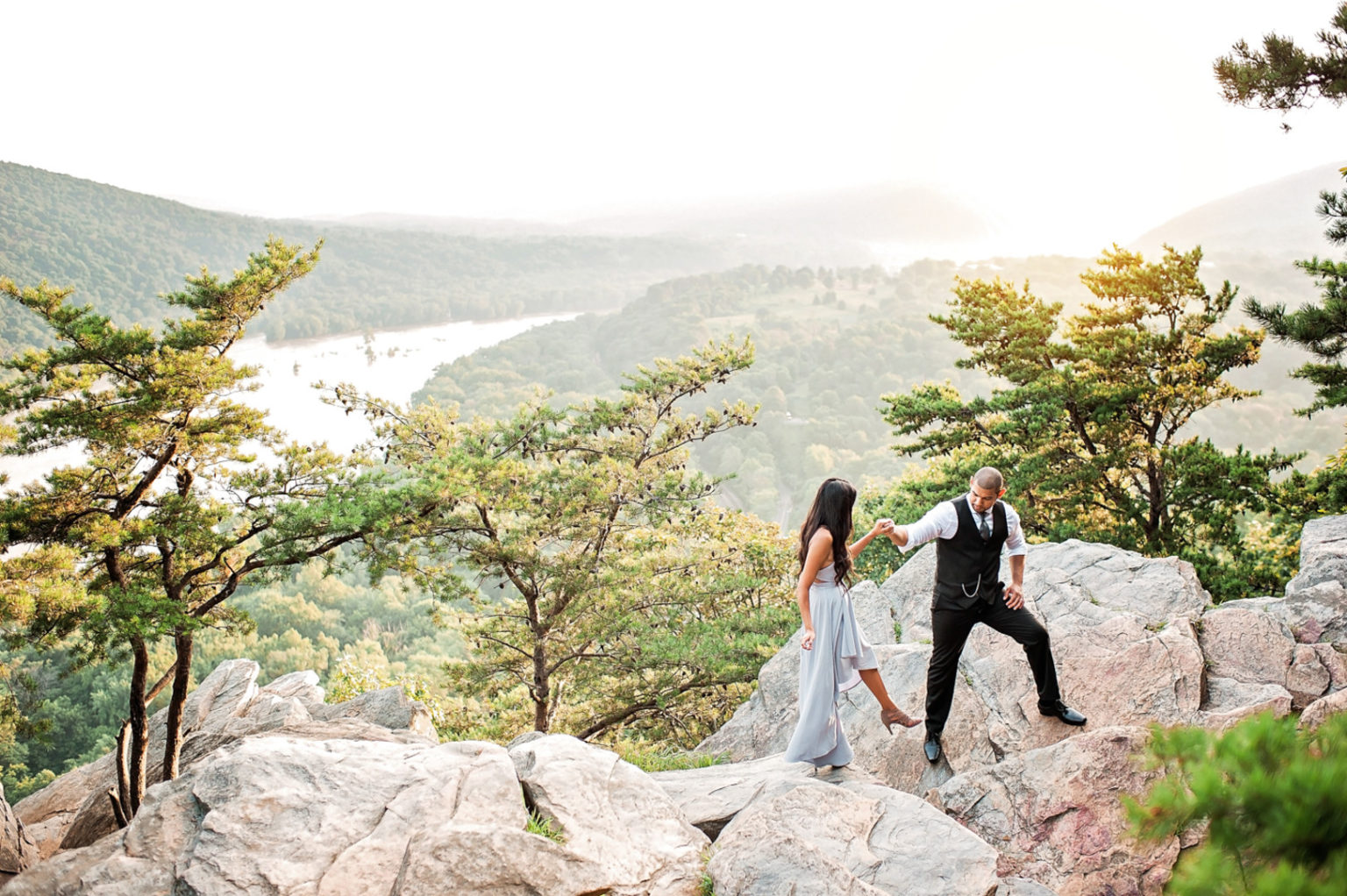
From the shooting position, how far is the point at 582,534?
15516 mm

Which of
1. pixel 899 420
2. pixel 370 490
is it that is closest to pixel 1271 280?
pixel 899 420

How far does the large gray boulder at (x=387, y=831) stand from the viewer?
15.4ft

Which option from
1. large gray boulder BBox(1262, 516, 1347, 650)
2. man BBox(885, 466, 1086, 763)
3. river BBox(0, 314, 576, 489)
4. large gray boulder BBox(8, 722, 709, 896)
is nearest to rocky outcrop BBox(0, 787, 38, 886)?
large gray boulder BBox(8, 722, 709, 896)

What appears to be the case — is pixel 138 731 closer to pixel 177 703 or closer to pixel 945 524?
pixel 177 703

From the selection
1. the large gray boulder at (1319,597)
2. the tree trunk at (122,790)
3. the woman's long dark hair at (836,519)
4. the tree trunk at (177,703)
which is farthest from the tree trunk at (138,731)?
the large gray boulder at (1319,597)

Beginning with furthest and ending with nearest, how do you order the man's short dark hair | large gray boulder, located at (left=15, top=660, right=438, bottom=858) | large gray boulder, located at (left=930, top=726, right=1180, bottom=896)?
1. large gray boulder, located at (left=15, top=660, right=438, bottom=858)
2. the man's short dark hair
3. large gray boulder, located at (left=930, top=726, right=1180, bottom=896)

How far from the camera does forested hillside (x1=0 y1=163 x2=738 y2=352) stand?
143 ft

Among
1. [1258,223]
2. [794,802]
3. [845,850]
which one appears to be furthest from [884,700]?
[1258,223]

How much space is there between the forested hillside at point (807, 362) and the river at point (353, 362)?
6300 mm

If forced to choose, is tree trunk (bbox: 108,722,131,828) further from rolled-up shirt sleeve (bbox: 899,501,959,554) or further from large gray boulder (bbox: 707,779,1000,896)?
rolled-up shirt sleeve (bbox: 899,501,959,554)

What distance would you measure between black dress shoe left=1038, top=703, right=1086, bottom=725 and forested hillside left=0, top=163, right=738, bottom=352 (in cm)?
1147

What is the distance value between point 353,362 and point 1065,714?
10926cm

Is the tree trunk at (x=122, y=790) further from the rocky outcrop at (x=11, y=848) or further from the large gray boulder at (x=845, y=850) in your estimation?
the large gray boulder at (x=845, y=850)

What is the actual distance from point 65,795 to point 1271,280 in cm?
16682
